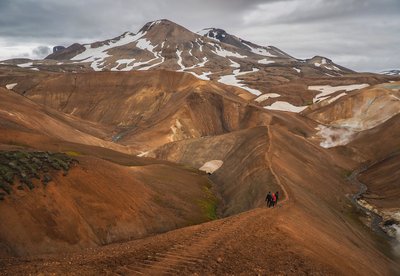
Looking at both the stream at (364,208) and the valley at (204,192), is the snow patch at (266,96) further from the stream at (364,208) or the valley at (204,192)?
the stream at (364,208)

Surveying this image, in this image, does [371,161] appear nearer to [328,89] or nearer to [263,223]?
[263,223]

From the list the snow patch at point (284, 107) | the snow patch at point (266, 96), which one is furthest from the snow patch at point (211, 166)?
the snow patch at point (266, 96)

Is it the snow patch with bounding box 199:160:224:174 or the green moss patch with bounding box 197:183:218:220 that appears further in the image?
the snow patch with bounding box 199:160:224:174

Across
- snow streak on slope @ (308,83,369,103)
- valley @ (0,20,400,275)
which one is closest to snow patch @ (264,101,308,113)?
snow streak on slope @ (308,83,369,103)

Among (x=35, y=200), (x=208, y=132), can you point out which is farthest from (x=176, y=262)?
(x=208, y=132)

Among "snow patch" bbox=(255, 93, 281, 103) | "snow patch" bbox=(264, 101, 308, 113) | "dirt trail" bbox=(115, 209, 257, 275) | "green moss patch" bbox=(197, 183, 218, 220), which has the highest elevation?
"snow patch" bbox=(255, 93, 281, 103)

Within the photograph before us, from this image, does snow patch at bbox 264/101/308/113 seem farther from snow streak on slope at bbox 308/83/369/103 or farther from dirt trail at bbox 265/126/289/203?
dirt trail at bbox 265/126/289/203

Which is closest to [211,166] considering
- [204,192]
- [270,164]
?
[204,192]

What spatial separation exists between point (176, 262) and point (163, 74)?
133 m

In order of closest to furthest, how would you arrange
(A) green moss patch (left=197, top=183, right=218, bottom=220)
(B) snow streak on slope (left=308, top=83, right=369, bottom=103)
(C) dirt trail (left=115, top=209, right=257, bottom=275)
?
(C) dirt trail (left=115, top=209, right=257, bottom=275) < (A) green moss patch (left=197, top=183, right=218, bottom=220) < (B) snow streak on slope (left=308, top=83, right=369, bottom=103)

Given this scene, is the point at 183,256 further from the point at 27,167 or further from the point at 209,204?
the point at 209,204

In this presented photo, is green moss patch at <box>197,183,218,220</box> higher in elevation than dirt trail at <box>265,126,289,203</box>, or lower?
lower

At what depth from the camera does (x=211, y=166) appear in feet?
256

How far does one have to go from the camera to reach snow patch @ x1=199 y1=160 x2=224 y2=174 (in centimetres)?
7663
